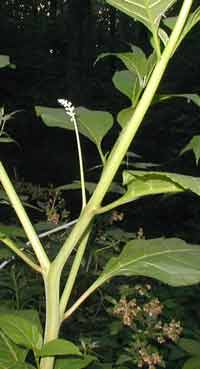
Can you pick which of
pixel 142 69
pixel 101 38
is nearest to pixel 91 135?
pixel 142 69

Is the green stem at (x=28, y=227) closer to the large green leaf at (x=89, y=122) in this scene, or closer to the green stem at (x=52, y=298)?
the green stem at (x=52, y=298)

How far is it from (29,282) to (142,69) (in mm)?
1963

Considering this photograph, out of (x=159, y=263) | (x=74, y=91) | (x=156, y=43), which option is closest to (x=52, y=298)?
(x=159, y=263)

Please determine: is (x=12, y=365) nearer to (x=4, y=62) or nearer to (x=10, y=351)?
(x=10, y=351)

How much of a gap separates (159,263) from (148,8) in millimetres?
278

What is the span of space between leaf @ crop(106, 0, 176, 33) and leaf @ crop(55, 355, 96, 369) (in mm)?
381

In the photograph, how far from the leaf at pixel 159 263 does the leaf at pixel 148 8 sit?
0.25 m

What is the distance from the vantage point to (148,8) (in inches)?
22.8

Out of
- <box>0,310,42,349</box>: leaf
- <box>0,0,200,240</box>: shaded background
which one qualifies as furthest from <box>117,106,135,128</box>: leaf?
<box>0,0,200,240</box>: shaded background

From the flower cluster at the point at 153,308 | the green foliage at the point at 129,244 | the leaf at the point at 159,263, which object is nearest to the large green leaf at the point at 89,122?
the green foliage at the point at 129,244

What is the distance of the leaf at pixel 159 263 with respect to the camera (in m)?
0.63

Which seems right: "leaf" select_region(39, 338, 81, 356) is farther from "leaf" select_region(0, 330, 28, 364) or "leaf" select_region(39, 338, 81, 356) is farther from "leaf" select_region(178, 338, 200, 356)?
"leaf" select_region(178, 338, 200, 356)

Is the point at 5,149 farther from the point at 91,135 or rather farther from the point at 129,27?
the point at 91,135

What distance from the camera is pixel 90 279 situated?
2445 mm
